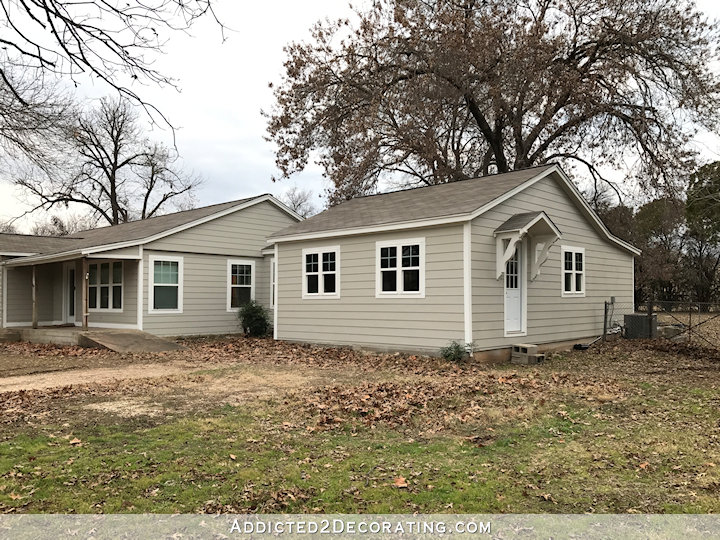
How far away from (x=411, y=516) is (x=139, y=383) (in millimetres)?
7187

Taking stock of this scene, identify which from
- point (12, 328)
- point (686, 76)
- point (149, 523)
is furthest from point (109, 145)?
point (149, 523)

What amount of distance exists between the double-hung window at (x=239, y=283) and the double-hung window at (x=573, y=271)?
1076cm

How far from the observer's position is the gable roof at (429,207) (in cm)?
1320

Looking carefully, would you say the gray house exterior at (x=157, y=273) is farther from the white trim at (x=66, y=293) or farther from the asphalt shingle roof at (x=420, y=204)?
the asphalt shingle roof at (x=420, y=204)

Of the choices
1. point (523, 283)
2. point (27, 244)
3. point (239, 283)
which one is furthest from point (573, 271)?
point (27, 244)

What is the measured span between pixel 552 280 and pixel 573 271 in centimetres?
133

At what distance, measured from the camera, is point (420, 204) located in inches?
590

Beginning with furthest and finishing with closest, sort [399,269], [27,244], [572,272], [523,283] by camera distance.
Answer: [27,244] < [572,272] < [523,283] < [399,269]

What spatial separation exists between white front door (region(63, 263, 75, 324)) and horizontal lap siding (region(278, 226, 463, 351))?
873 cm

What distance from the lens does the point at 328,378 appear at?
10.7 metres

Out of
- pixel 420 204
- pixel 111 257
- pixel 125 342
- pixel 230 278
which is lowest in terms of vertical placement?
pixel 125 342

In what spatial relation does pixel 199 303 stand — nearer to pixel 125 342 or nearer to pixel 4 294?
pixel 125 342

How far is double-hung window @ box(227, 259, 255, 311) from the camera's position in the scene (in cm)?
2030

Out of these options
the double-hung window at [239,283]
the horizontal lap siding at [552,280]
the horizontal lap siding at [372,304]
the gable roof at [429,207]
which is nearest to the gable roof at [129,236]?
the double-hung window at [239,283]
